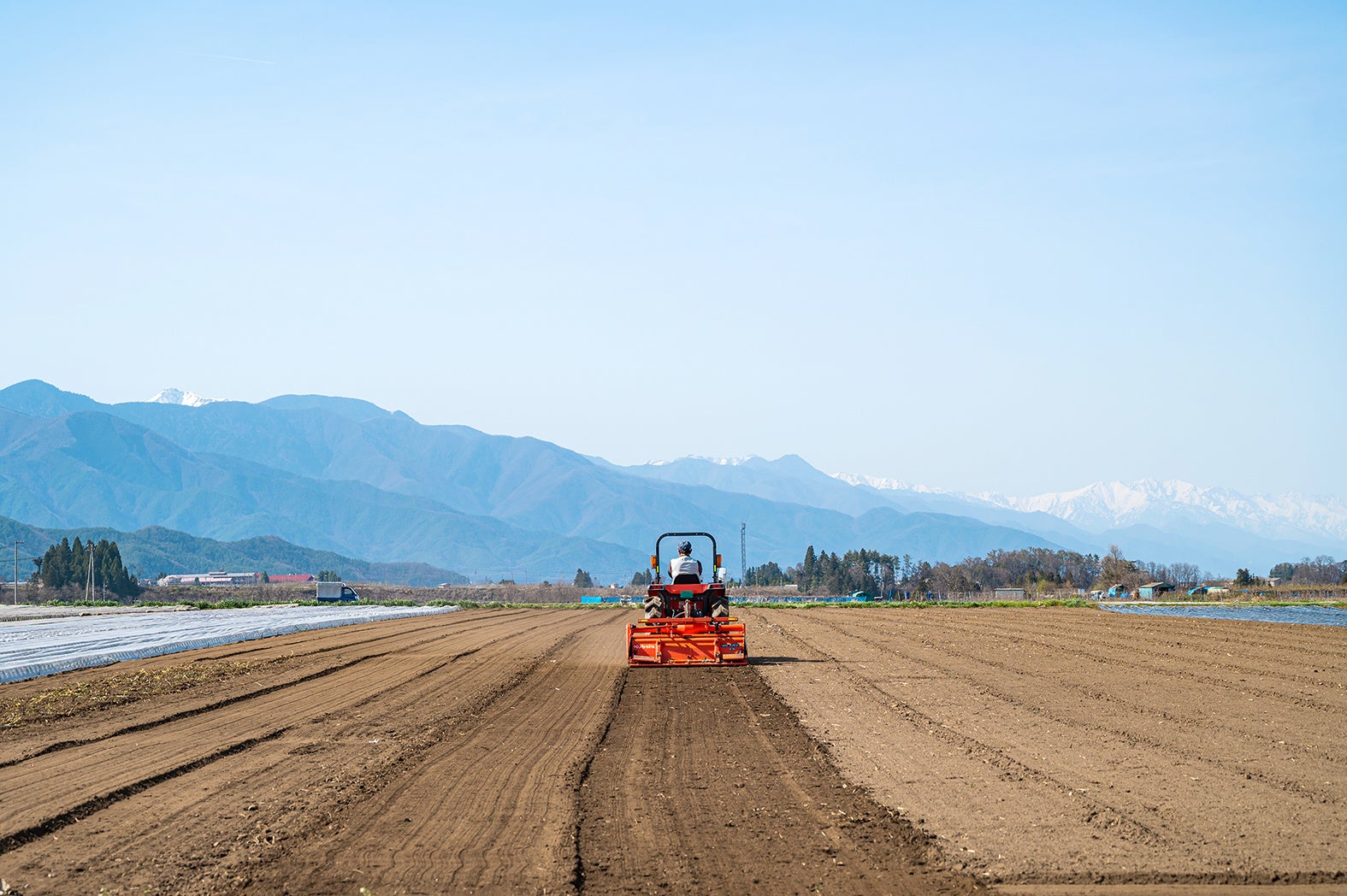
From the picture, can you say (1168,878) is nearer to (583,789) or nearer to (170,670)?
(583,789)

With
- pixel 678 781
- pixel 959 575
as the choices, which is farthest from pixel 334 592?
pixel 959 575

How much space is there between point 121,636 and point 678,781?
2780 centimetres

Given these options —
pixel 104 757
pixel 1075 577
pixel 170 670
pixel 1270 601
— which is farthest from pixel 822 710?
pixel 1075 577

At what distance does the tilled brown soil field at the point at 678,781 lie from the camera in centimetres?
801

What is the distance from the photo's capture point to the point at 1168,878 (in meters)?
7.82

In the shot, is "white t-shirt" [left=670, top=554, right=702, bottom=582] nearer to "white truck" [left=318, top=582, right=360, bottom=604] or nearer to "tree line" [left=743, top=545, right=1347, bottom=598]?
"white truck" [left=318, top=582, right=360, bottom=604]

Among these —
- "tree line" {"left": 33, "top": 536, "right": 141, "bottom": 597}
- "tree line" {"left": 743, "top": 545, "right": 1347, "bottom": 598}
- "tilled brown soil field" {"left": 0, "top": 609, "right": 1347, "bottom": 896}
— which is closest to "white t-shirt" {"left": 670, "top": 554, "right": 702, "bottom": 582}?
"tilled brown soil field" {"left": 0, "top": 609, "right": 1347, "bottom": 896}

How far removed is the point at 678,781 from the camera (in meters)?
11.1

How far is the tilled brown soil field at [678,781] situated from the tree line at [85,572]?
400ft

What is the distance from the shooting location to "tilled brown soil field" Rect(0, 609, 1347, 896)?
8008 millimetres

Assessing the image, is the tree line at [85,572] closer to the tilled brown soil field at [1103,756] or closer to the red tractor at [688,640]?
the red tractor at [688,640]

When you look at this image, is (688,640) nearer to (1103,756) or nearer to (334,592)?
(1103,756)

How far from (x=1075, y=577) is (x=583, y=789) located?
543ft

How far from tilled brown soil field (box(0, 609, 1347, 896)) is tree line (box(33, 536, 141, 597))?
122m
